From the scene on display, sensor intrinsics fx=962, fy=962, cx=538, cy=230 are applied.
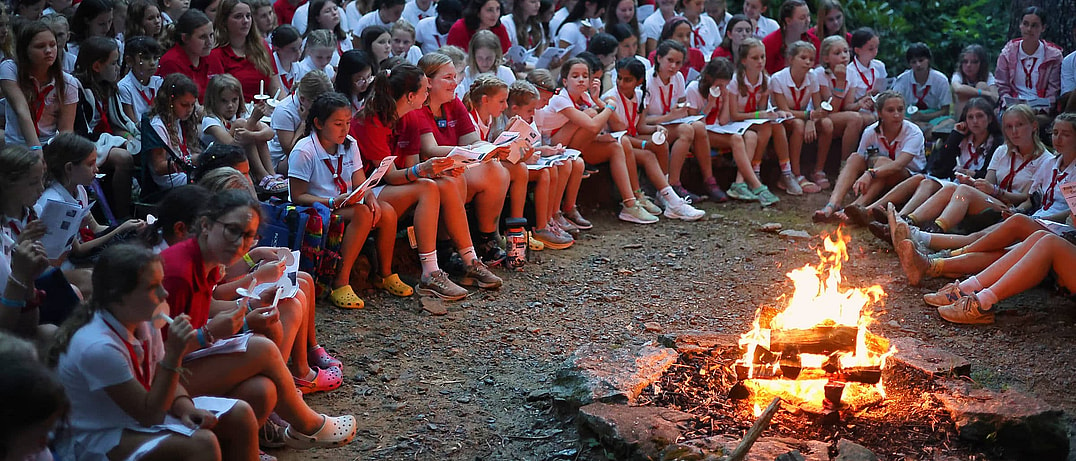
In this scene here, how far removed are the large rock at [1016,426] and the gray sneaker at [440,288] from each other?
2.86 metres

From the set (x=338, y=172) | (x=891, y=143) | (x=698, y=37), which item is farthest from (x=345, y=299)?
(x=698, y=37)

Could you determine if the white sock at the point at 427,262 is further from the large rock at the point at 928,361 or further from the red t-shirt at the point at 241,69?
the large rock at the point at 928,361

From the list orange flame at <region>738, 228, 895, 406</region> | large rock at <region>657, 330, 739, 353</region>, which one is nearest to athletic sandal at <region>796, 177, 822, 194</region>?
orange flame at <region>738, 228, 895, 406</region>

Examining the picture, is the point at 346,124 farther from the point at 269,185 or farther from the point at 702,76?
the point at 702,76

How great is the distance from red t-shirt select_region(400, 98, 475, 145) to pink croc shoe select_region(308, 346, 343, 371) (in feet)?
5.90

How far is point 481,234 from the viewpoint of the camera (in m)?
6.45

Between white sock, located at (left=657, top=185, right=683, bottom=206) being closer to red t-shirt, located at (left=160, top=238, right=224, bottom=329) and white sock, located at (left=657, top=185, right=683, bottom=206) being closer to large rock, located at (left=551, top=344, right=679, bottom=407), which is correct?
large rock, located at (left=551, top=344, right=679, bottom=407)

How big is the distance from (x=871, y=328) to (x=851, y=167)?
9.34ft

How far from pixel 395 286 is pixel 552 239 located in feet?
5.11

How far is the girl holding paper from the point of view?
5695mm

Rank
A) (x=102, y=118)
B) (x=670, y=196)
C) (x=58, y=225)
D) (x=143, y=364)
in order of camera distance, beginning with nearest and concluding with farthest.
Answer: (x=143, y=364) < (x=58, y=225) < (x=102, y=118) < (x=670, y=196)

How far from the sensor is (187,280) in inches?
127

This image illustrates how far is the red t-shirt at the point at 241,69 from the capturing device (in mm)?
6676

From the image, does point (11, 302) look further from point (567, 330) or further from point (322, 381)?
point (567, 330)
